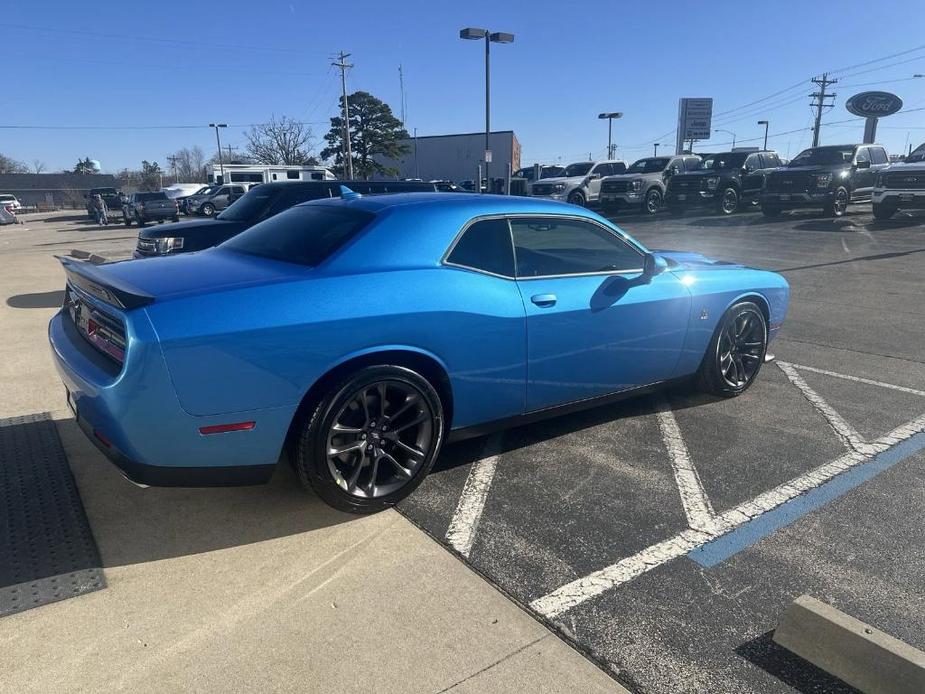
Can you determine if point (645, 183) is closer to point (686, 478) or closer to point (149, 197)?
point (686, 478)

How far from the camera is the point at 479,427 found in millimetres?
3510

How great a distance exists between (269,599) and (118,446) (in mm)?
867

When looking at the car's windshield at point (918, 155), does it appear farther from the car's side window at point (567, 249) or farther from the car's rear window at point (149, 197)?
the car's rear window at point (149, 197)

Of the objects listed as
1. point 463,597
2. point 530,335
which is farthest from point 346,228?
point 463,597

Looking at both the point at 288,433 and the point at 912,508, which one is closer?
the point at 288,433

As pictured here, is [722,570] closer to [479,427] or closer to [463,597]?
[463,597]

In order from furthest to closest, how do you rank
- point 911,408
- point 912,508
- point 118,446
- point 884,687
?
point 911,408 < point 912,508 < point 118,446 < point 884,687

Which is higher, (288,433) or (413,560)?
(288,433)

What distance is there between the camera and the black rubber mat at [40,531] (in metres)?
2.58

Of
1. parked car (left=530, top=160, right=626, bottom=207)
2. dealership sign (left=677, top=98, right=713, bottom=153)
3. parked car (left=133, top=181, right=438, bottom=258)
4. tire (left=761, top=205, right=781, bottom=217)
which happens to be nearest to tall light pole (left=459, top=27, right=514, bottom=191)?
parked car (left=530, top=160, right=626, bottom=207)

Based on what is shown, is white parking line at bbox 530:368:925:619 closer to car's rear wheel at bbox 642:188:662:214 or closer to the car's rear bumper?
the car's rear bumper

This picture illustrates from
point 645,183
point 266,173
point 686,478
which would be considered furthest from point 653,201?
point 266,173

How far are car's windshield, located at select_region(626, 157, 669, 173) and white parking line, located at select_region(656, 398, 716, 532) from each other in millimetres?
20507

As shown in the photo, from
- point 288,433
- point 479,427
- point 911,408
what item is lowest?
point 911,408
